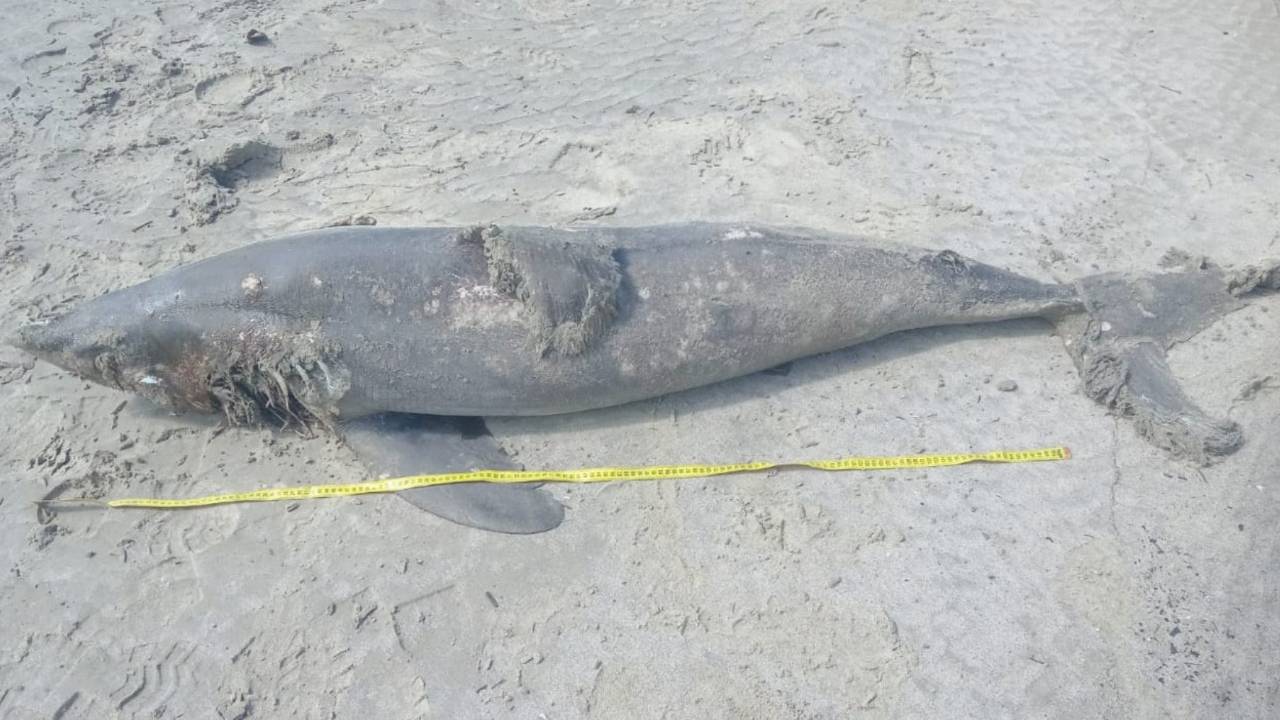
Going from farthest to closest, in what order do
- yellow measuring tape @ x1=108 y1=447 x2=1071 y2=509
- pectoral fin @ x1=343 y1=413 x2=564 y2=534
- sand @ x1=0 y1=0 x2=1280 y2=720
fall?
yellow measuring tape @ x1=108 y1=447 x2=1071 y2=509, pectoral fin @ x1=343 y1=413 x2=564 y2=534, sand @ x1=0 y1=0 x2=1280 y2=720

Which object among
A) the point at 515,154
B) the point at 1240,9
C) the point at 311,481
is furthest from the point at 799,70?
the point at 311,481

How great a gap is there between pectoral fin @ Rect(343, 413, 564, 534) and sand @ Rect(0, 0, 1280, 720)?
0.13 meters

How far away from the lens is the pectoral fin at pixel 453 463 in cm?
441

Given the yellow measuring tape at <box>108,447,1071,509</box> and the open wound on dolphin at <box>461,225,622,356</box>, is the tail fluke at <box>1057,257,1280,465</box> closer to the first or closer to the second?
the yellow measuring tape at <box>108,447,1071,509</box>

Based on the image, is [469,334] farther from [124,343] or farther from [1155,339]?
[1155,339]

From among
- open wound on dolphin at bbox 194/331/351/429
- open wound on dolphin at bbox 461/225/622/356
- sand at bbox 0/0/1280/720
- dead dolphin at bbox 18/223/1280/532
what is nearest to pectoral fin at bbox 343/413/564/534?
dead dolphin at bbox 18/223/1280/532

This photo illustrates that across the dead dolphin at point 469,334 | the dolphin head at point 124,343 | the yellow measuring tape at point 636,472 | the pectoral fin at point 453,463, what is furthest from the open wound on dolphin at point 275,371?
the yellow measuring tape at point 636,472

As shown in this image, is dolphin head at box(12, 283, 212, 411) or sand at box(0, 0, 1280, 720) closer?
sand at box(0, 0, 1280, 720)

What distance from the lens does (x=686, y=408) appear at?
16.6 ft

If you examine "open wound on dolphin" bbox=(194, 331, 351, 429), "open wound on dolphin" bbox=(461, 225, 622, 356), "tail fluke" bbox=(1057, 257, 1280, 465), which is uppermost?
"open wound on dolphin" bbox=(461, 225, 622, 356)

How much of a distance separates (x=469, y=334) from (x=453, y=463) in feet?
2.61

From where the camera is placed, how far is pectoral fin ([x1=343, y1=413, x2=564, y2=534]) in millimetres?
4414

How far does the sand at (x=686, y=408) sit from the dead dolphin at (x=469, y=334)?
0.82ft

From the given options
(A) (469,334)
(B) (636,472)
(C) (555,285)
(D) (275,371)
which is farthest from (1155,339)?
(D) (275,371)
